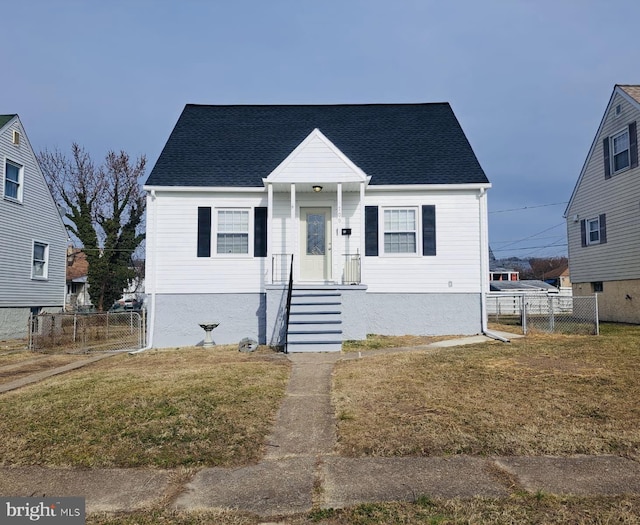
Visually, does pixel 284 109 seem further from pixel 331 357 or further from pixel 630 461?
pixel 630 461

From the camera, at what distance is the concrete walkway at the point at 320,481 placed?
10.9ft

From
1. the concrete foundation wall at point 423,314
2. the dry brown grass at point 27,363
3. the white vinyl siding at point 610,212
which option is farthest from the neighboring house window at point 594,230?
the dry brown grass at point 27,363

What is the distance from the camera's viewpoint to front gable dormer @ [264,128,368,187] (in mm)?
11742

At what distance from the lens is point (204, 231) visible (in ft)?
40.7

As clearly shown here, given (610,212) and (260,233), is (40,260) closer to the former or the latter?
(260,233)

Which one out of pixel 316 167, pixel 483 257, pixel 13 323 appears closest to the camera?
pixel 316 167

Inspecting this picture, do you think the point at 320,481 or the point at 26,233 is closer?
the point at 320,481

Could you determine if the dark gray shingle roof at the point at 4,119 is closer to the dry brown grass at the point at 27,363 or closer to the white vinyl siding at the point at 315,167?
the dry brown grass at the point at 27,363

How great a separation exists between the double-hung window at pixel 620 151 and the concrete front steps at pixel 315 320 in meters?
12.7

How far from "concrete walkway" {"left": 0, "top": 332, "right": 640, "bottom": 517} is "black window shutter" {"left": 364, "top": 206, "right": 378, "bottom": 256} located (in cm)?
842

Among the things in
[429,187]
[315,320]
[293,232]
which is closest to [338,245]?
[293,232]

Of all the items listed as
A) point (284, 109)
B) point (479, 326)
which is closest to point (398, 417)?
point (479, 326)

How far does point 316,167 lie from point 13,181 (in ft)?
42.3

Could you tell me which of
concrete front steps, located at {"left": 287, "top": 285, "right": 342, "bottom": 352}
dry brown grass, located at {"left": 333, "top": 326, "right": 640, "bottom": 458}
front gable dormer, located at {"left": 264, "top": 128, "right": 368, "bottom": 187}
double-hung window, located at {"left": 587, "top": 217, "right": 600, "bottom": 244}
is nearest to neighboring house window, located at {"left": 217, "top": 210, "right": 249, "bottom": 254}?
front gable dormer, located at {"left": 264, "top": 128, "right": 368, "bottom": 187}
